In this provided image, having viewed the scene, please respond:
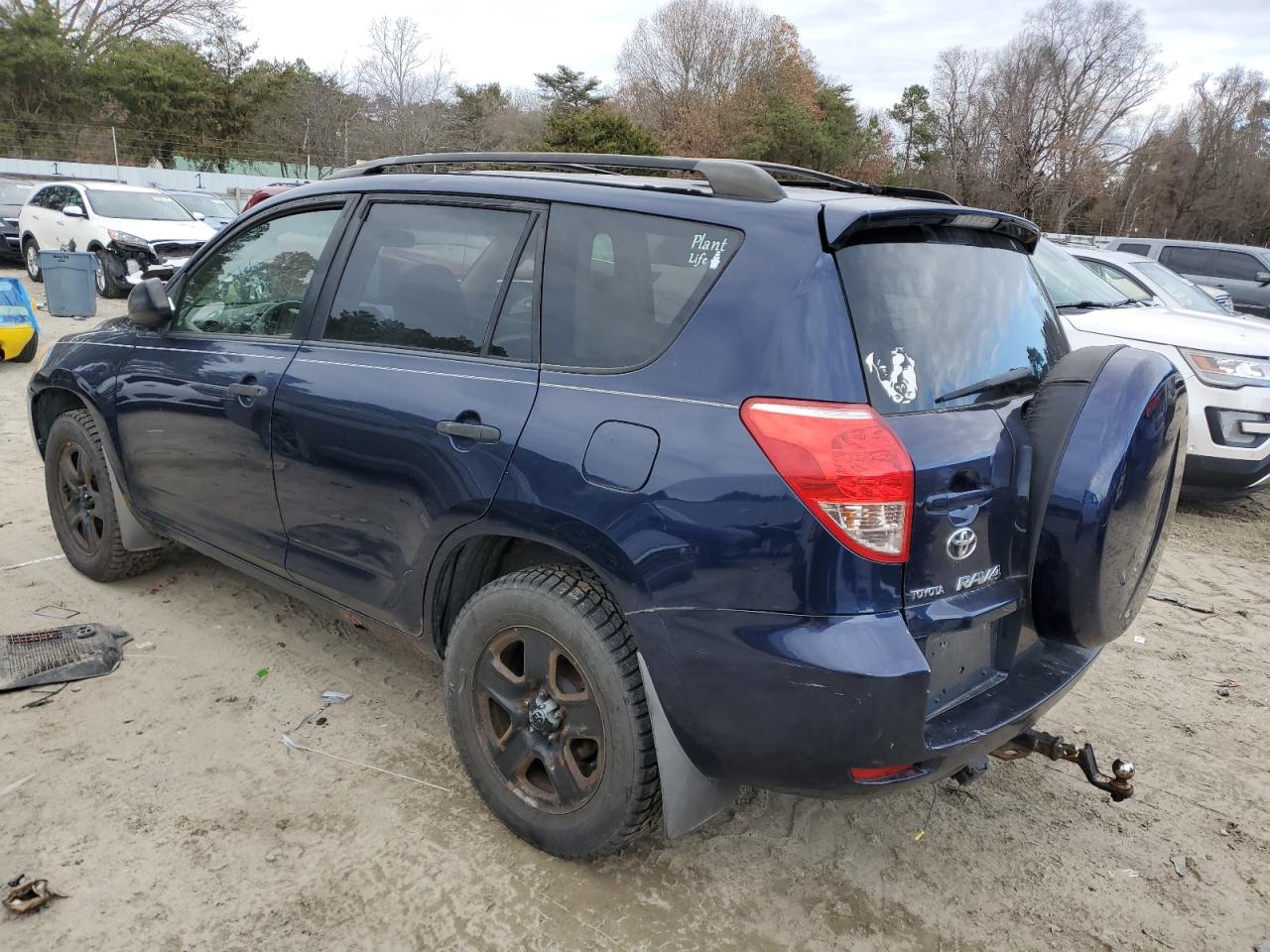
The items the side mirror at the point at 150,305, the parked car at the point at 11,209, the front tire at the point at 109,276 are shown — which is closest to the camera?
the side mirror at the point at 150,305

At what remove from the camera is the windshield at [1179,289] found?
27.4 feet

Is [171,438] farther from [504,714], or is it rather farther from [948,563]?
[948,563]

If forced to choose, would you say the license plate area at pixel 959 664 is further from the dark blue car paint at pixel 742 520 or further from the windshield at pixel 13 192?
the windshield at pixel 13 192

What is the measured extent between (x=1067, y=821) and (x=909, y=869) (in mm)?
631

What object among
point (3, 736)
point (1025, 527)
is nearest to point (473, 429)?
point (1025, 527)

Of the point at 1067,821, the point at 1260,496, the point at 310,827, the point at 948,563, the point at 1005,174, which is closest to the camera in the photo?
the point at 948,563

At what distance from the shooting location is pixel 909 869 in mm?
2621

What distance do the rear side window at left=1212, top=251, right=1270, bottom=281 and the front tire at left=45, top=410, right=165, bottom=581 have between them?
18.4 meters

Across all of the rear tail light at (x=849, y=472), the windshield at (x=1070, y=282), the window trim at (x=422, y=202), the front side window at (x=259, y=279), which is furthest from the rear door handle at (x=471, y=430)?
the windshield at (x=1070, y=282)

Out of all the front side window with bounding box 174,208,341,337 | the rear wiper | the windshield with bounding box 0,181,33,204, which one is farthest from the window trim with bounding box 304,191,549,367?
the windshield with bounding box 0,181,33,204

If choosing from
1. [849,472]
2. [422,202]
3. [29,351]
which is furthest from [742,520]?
[29,351]

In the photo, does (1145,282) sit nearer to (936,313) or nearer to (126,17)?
(936,313)

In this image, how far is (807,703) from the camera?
79.0 inches

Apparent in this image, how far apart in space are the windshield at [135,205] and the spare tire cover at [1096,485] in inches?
602
